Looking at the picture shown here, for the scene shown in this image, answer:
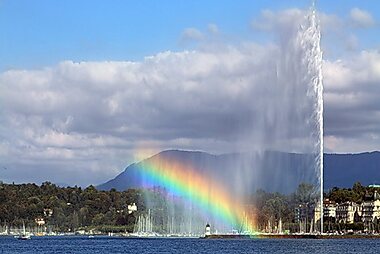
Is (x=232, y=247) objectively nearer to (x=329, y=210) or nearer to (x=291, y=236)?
(x=291, y=236)

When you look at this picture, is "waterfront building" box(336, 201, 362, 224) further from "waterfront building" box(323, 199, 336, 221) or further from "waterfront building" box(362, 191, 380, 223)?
"waterfront building" box(362, 191, 380, 223)

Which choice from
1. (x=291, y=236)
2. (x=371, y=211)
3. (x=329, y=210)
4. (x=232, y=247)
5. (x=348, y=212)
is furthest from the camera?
(x=329, y=210)

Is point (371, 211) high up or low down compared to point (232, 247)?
up

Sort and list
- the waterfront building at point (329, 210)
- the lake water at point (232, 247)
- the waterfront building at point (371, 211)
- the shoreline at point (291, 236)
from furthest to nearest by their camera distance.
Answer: the waterfront building at point (371, 211), the waterfront building at point (329, 210), the shoreline at point (291, 236), the lake water at point (232, 247)

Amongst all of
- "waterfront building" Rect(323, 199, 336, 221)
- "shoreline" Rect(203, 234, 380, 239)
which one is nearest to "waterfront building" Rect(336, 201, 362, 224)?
"waterfront building" Rect(323, 199, 336, 221)

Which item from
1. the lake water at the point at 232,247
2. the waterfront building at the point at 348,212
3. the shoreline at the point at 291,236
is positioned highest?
the waterfront building at the point at 348,212

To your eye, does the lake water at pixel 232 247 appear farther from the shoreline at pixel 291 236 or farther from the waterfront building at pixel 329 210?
the waterfront building at pixel 329 210

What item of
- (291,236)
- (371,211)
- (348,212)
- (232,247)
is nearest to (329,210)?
(348,212)

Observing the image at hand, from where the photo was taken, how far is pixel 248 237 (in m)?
142

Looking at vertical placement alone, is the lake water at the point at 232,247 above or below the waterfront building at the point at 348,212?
below

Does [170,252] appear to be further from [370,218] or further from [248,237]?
[370,218]

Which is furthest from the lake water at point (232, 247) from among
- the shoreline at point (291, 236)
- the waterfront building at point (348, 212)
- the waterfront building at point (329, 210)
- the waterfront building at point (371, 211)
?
the waterfront building at point (371, 211)

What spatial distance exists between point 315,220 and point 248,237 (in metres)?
11.7

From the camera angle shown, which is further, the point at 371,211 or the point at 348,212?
the point at 348,212
